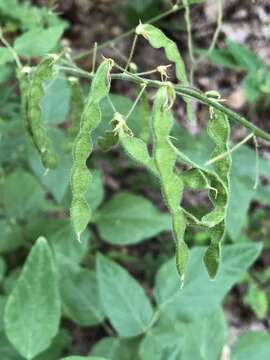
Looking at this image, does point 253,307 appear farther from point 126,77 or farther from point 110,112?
point 126,77

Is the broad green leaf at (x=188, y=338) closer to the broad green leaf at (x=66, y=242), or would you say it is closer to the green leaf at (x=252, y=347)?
the green leaf at (x=252, y=347)

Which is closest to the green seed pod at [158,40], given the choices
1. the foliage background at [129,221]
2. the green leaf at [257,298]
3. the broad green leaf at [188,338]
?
the foliage background at [129,221]

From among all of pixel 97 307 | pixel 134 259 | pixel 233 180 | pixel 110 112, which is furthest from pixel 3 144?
pixel 134 259

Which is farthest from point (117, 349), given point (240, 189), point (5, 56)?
point (5, 56)

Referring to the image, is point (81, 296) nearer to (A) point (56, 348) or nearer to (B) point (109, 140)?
(A) point (56, 348)

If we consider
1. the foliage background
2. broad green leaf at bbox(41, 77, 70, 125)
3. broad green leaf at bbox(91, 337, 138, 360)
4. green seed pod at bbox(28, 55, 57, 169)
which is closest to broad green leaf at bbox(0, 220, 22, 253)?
the foliage background

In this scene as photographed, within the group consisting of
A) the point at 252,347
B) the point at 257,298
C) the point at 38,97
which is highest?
the point at 38,97

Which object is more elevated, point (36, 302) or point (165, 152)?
point (165, 152)
